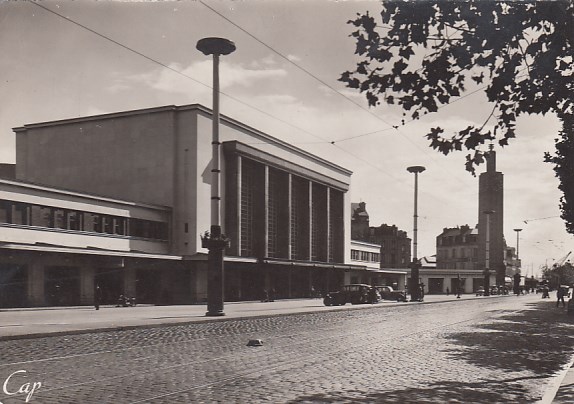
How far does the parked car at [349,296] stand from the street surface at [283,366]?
66.7 ft

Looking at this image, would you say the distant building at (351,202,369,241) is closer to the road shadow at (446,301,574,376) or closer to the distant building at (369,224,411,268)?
the distant building at (369,224,411,268)

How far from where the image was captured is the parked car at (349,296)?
38978 mm

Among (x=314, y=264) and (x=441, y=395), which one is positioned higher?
(x=441, y=395)

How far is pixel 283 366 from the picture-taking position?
11016 mm

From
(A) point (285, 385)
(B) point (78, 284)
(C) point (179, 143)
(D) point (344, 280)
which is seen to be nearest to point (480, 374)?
(A) point (285, 385)

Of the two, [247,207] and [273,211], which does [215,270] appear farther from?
[273,211]

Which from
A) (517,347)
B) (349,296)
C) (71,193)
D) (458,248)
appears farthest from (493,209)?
(517,347)

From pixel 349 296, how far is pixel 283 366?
2930cm

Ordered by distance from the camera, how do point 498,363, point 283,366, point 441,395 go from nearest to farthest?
point 441,395, point 283,366, point 498,363

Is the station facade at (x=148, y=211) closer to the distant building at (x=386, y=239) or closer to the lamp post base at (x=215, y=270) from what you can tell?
the lamp post base at (x=215, y=270)

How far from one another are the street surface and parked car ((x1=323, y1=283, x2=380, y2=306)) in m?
20.3

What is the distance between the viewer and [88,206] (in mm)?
37906

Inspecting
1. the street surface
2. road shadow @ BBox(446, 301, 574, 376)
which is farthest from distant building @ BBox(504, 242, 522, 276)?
the street surface

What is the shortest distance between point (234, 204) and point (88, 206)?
12.9 meters
